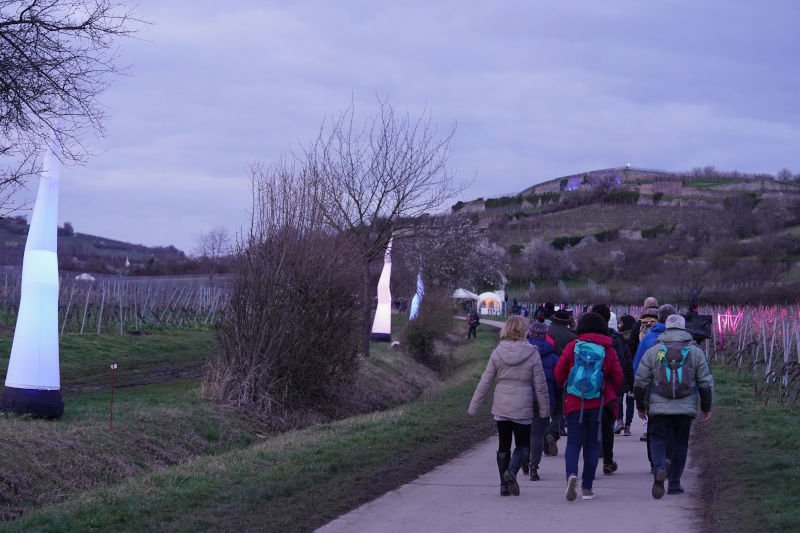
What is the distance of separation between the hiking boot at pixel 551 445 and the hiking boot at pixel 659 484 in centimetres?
326

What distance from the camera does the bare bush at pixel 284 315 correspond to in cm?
1961

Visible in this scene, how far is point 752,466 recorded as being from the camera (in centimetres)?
1086

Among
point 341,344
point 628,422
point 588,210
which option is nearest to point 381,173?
point 341,344

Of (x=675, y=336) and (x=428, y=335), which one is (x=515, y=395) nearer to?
(x=675, y=336)

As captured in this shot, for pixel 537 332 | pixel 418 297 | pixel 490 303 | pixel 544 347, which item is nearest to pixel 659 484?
pixel 544 347

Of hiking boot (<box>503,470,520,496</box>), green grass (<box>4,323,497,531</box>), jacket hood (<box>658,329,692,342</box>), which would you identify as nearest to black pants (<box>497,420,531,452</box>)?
hiking boot (<box>503,470,520,496</box>)

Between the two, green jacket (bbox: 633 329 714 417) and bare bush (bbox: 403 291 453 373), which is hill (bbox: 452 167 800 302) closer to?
bare bush (bbox: 403 291 453 373)

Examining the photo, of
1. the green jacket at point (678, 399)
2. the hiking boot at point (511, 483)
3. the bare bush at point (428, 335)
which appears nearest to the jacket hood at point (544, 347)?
the green jacket at point (678, 399)

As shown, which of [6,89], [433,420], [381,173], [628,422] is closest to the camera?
[6,89]

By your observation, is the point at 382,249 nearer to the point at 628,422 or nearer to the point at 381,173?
the point at 381,173

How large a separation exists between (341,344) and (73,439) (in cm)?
889

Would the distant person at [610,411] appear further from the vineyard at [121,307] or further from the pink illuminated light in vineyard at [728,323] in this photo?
the vineyard at [121,307]

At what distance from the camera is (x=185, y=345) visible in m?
37.8

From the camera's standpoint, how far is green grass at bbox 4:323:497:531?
8820 mm
